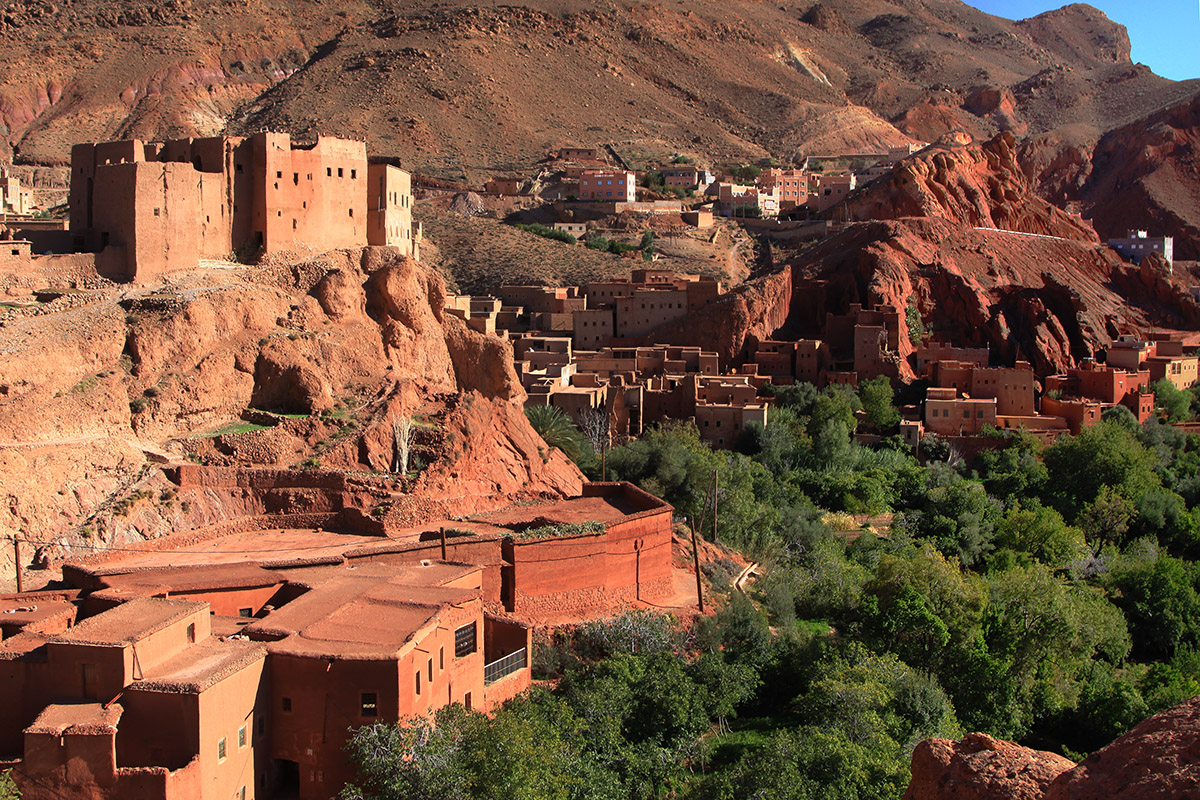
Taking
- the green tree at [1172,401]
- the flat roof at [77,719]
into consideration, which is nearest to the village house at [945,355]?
the green tree at [1172,401]

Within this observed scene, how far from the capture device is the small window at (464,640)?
15.0 meters

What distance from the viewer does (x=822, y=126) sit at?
90.5 m

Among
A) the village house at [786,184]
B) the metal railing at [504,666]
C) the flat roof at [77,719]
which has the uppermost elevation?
the village house at [786,184]

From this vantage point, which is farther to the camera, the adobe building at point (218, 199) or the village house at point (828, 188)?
the village house at point (828, 188)

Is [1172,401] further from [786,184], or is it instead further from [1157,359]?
[786,184]

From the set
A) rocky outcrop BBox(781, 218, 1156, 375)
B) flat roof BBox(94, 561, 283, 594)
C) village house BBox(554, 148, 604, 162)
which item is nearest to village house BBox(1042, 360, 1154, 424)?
rocky outcrop BBox(781, 218, 1156, 375)

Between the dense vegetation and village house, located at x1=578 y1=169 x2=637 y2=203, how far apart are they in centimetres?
2750

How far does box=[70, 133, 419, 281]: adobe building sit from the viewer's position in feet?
74.6

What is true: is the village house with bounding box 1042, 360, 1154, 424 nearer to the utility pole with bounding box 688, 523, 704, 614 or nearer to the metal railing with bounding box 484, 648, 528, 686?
the utility pole with bounding box 688, 523, 704, 614

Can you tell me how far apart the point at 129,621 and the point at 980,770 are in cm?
896

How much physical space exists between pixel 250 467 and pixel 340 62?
65.6m

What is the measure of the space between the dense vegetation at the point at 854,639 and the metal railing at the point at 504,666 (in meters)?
0.45

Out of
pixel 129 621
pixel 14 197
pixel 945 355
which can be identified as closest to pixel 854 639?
pixel 129 621

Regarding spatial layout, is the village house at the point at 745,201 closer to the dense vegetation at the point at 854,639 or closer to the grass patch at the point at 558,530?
the dense vegetation at the point at 854,639
